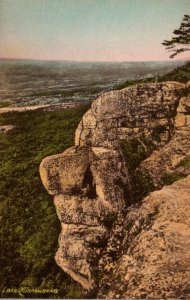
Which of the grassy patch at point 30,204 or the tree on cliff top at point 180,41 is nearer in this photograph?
the grassy patch at point 30,204

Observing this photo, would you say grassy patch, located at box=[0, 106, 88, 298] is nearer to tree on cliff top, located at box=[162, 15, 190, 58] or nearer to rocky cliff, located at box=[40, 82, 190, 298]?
rocky cliff, located at box=[40, 82, 190, 298]

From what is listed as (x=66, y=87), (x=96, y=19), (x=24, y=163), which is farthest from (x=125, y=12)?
(x=24, y=163)

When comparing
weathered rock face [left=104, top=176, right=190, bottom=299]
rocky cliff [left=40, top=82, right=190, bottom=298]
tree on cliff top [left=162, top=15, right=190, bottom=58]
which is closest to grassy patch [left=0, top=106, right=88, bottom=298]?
rocky cliff [left=40, top=82, right=190, bottom=298]

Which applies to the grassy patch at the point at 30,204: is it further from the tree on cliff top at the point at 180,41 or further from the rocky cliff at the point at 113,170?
the tree on cliff top at the point at 180,41

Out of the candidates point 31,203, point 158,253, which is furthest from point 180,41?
point 31,203

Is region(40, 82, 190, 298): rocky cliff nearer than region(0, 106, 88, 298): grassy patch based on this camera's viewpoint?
Yes

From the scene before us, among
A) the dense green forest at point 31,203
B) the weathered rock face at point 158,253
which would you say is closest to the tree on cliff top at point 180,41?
the dense green forest at point 31,203

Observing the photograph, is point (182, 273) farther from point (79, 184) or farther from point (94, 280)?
point (79, 184)
